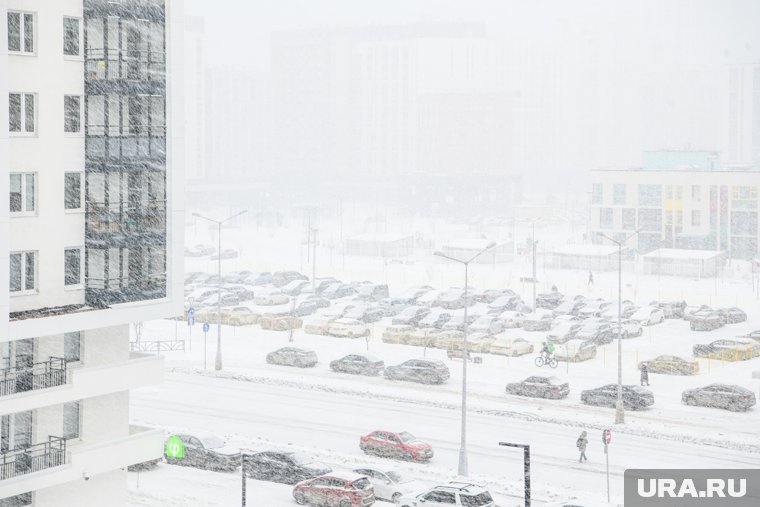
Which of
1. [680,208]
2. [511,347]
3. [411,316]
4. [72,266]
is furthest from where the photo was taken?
[680,208]

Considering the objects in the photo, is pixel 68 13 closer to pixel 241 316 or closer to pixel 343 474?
pixel 343 474

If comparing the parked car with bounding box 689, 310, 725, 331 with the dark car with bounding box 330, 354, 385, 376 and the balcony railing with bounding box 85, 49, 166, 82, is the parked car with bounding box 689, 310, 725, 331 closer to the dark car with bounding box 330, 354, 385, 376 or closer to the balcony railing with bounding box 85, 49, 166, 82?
the dark car with bounding box 330, 354, 385, 376

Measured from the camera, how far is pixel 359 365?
55.7 m

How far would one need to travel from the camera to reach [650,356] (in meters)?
60.6

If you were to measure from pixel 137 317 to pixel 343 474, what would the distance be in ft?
30.8

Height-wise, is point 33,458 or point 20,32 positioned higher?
point 20,32

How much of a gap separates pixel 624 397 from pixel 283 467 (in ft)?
58.3

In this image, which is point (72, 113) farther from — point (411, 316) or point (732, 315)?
point (732, 315)

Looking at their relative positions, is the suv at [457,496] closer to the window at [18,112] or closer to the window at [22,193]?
the window at [22,193]

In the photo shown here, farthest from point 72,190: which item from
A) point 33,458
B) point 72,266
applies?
point 33,458

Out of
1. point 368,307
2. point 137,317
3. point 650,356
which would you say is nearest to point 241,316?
point 368,307

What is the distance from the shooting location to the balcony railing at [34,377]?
25.5m

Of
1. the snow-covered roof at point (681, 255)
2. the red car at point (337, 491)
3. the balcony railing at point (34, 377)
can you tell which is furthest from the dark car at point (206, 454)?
the snow-covered roof at point (681, 255)

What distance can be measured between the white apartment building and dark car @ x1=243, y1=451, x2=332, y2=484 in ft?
27.2
